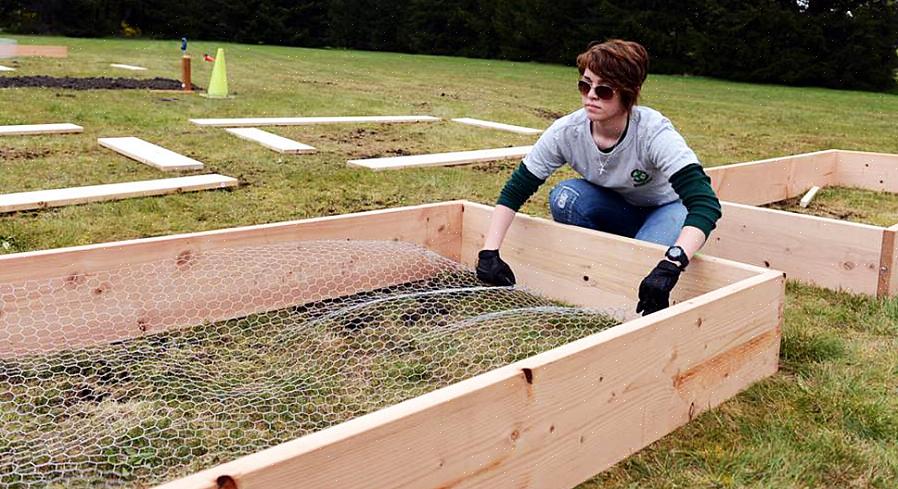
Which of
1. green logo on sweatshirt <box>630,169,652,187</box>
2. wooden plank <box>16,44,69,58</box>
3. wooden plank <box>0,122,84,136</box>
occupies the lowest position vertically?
wooden plank <box>0,122,84,136</box>

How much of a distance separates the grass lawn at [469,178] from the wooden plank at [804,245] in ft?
0.32

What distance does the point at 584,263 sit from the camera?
302cm

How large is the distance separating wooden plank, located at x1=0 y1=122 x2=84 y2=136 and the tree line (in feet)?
56.9

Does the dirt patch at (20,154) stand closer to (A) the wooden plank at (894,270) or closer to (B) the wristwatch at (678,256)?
(B) the wristwatch at (678,256)

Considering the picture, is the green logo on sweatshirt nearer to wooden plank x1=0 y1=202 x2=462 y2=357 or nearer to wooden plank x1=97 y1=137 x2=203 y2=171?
wooden plank x1=0 y1=202 x2=462 y2=357

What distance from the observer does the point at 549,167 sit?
3.02m

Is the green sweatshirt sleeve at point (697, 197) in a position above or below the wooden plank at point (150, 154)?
above

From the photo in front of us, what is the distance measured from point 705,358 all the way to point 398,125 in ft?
20.3

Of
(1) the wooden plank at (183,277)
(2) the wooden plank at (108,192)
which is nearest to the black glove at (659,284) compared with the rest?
(1) the wooden plank at (183,277)

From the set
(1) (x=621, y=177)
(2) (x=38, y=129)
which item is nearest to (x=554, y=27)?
(2) (x=38, y=129)

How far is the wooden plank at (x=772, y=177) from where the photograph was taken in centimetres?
494

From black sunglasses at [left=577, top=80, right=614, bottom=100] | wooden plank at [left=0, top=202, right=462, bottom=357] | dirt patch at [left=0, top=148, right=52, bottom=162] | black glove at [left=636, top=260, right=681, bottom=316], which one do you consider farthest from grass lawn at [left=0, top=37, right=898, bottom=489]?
wooden plank at [left=0, top=202, right=462, bottom=357]

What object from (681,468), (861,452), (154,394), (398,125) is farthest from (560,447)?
(398,125)

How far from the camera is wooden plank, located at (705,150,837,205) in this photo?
16.2 feet
